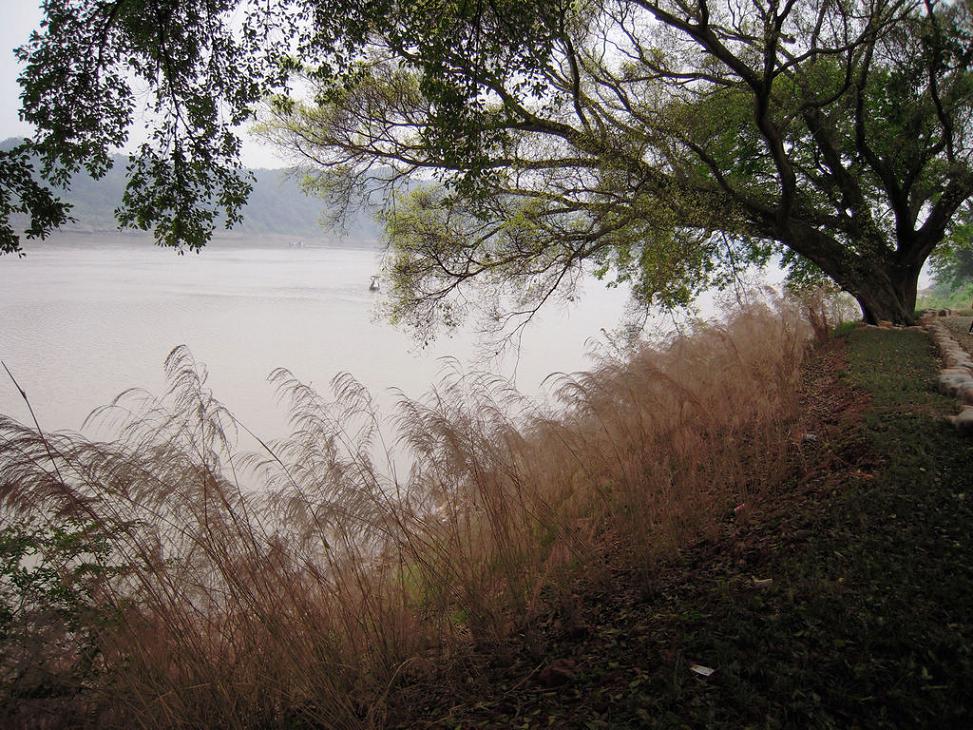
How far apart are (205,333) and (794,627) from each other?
12.3 meters

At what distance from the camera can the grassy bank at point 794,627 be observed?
195 centimetres

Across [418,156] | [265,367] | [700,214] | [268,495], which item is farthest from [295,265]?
[268,495]

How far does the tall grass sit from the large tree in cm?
273

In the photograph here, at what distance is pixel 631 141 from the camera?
316 inches

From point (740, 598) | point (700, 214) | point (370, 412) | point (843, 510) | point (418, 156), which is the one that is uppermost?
point (418, 156)

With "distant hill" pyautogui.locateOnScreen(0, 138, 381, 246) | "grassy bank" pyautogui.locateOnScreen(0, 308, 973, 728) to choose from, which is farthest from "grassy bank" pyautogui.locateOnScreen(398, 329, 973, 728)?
"distant hill" pyautogui.locateOnScreen(0, 138, 381, 246)

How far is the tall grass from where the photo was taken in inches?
88.0

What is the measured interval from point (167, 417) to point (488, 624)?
1789 millimetres

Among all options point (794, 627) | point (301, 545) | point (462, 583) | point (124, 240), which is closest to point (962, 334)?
point (794, 627)

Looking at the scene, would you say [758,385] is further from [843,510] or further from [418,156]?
[418,156]

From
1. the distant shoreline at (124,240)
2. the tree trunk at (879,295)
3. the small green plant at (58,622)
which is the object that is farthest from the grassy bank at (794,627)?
the distant shoreline at (124,240)

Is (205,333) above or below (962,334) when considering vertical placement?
below

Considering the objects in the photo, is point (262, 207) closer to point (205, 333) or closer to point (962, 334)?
point (205, 333)

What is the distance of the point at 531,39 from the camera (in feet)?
14.2
